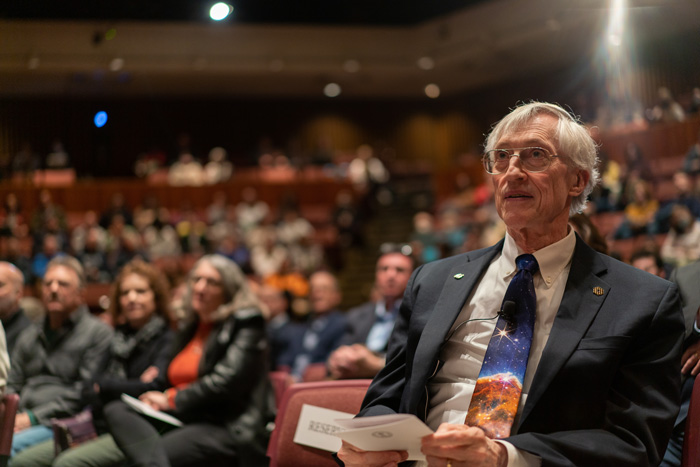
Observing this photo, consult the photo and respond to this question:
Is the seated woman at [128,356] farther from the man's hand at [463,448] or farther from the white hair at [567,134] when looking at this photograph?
the white hair at [567,134]

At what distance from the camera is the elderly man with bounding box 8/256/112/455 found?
294cm

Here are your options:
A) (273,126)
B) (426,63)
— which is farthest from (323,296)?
(273,126)

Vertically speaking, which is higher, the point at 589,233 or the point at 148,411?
the point at 589,233

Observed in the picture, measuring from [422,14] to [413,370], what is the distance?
442 inches

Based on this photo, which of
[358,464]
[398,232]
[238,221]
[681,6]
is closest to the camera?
[358,464]

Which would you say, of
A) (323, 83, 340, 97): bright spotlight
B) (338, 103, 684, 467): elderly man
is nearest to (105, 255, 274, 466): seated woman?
(338, 103, 684, 467): elderly man

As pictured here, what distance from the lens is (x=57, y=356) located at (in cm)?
314

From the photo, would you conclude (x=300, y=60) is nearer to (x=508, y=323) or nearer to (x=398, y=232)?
(x=398, y=232)

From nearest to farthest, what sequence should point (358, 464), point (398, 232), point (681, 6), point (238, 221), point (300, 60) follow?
point (358, 464) < point (681, 6) < point (238, 221) < point (398, 232) < point (300, 60)

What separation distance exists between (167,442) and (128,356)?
70 centimetres

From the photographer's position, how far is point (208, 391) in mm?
2645

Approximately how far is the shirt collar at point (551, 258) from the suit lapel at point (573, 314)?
0.07 feet

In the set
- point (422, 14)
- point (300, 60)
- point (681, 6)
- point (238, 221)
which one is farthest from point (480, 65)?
point (681, 6)

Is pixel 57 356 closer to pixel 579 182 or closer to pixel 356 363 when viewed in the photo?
pixel 356 363
